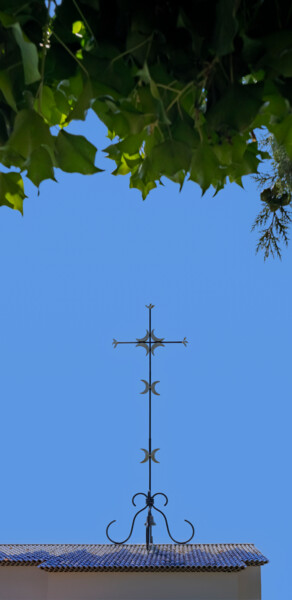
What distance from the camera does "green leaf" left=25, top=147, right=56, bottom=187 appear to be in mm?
530

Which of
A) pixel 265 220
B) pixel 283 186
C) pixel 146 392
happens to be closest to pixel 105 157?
pixel 283 186

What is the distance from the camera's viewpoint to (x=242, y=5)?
53cm

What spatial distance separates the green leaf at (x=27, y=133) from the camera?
1.64ft

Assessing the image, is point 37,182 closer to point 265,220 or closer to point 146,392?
point 265,220

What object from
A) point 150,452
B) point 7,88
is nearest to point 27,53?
point 7,88

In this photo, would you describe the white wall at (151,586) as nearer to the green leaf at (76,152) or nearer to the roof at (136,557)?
the roof at (136,557)

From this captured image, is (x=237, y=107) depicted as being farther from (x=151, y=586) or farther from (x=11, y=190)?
(x=151, y=586)

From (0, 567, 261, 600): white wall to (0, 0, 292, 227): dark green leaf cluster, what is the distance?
19.5 ft

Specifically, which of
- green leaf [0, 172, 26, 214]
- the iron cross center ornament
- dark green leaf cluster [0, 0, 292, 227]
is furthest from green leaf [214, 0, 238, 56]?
the iron cross center ornament

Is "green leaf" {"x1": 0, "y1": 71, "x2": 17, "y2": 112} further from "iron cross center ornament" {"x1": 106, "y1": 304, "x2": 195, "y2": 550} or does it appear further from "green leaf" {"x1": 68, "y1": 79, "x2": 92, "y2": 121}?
"iron cross center ornament" {"x1": 106, "y1": 304, "x2": 195, "y2": 550}

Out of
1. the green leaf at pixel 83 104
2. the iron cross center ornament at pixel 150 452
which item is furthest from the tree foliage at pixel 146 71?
the iron cross center ornament at pixel 150 452

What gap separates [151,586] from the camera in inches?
242

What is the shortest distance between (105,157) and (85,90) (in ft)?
0.58

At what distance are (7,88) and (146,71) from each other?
90 mm
